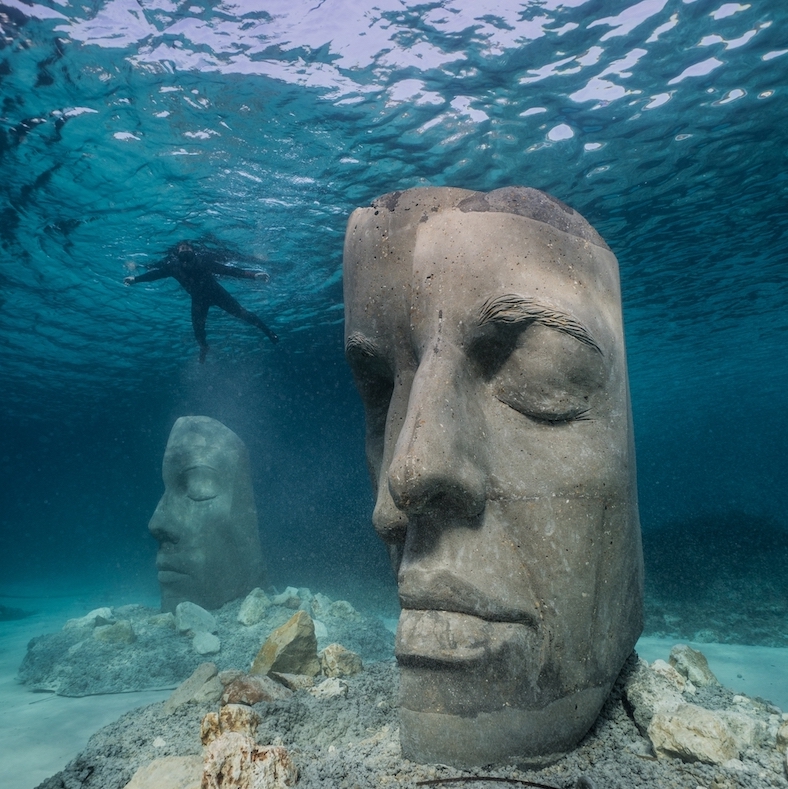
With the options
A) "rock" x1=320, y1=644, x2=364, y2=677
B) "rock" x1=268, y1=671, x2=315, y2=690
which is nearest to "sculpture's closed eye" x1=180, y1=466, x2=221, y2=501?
"rock" x1=320, y1=644, x2=364, y2=677

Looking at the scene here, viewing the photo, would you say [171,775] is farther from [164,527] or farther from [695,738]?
[164,527]

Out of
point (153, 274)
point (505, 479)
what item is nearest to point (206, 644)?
point (505, 479)

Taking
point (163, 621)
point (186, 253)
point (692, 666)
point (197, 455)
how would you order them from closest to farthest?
1. point (692, 666)
2. point (163, 621)
3. point (197, 455)
4. point (186, 253)

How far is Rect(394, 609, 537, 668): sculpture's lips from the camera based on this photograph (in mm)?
1980

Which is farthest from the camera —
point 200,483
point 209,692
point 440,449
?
point 200,483

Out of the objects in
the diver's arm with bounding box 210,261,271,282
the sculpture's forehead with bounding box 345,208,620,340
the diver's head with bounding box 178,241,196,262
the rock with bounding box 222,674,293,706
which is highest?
the diver's arm with bounding box 210,261,271,282

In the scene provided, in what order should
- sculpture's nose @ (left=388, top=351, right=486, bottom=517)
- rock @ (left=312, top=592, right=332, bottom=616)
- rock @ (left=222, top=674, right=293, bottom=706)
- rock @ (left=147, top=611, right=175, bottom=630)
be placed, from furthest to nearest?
Answer: 1. rock @ (left=312, top=592, right=332, bottom=616)
2. rock @ (left=147, top=611, right=175, bottom=630)
3. rock @ (left=222, top=674, right=293, bottom=706)
4. sculpture's nose @ (left=388, top=351, right=486, bottom=517)

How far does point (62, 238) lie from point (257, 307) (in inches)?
231

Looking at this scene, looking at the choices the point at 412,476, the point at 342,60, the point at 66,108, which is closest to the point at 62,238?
the point at 66,108

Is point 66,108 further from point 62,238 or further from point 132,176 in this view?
point 62,238

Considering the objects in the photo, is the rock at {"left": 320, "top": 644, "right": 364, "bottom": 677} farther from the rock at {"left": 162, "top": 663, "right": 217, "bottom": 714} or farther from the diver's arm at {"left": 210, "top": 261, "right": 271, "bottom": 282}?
the diver's arm at {"left": 210, "top": 261, "right": 271, "bottom": 282}

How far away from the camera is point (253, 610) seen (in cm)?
890

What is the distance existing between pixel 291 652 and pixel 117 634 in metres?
5.65

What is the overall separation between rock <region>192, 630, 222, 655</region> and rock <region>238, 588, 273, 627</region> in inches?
35.1
